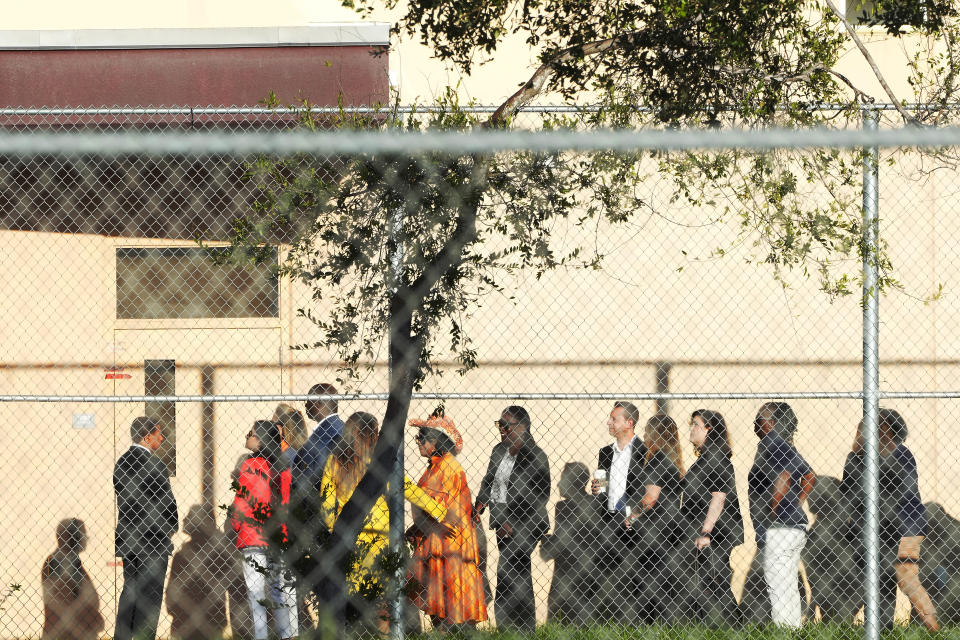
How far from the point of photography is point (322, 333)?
6.57 metres

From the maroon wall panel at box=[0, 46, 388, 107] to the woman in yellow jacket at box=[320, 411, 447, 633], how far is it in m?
1.86

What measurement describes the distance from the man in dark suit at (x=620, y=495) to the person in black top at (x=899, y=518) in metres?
1.23

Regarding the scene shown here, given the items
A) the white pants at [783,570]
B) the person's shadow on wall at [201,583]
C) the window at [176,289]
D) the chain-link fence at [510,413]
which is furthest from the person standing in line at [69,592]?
the white pants at [783,570]

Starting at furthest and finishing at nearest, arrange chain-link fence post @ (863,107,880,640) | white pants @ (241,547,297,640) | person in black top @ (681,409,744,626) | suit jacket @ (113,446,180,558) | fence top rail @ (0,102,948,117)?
1. person in black top @ (681,409,744,626)
2. suit jacket @ (113,446,180,558)
3. white pants @ (241,547,297,640)
4. chain-link fence post @ (863,107,880,640)
5. fence top rail @ (0,102,948,117)

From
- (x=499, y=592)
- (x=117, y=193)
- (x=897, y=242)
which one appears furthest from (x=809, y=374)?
(x=117, y=193)

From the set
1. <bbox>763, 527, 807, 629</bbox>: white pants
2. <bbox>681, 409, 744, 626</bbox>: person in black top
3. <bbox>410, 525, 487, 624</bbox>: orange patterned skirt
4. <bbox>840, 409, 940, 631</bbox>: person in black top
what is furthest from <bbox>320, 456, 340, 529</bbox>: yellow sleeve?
<bbox>840, 409, 940, 631</bbox>: person in black top

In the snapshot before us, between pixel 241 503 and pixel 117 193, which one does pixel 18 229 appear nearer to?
pixel 117 193

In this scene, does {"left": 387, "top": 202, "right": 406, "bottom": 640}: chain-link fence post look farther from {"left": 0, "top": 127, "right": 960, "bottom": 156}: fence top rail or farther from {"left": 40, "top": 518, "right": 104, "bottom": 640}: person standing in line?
{"left": 40, "top": 518, "right": 104, "bottom": 640}: person standing in line

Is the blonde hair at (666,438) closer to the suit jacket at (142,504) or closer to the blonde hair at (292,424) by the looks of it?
the blonde hair at (292,424)

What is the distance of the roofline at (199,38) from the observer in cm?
554

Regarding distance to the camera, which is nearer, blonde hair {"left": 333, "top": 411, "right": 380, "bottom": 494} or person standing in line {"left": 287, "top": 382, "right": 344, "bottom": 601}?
person standing in line {"left": 287, "top": 382, "right": 344, "bottom": 601}

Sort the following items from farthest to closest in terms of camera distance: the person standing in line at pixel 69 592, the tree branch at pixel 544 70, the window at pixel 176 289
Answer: the window at pixel 176 289 < the person standing in line at pixel 69 592 < the tree branch at pixel 544 70

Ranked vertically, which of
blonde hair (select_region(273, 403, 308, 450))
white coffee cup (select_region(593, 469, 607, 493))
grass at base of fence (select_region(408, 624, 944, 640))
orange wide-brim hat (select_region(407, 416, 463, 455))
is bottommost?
grass at base of fence (select_region(408, 624, 944, 640))

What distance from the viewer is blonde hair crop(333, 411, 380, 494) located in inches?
196
